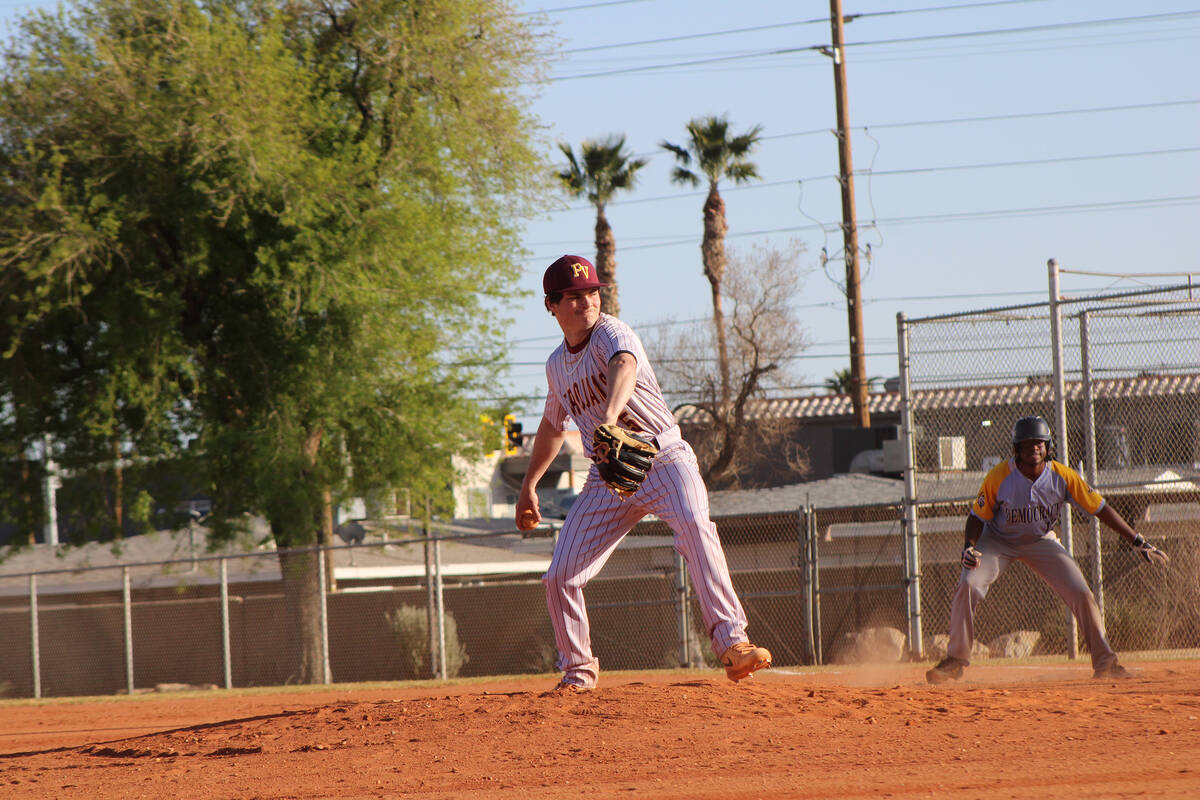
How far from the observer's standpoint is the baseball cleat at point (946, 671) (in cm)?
888

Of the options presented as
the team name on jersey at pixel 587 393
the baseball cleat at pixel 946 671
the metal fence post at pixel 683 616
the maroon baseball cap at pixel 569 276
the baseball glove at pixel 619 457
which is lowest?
the metal fence post at pixel 683 616

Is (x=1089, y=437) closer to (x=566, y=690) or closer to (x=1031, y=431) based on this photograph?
(x=1031, y=431)

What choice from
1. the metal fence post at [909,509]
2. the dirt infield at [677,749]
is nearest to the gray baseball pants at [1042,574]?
the dirt infield at [677,749]

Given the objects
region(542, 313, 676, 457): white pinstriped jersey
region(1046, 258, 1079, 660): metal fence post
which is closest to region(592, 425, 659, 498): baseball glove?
region(542, 313, 676, 457): white pinstriped jersey

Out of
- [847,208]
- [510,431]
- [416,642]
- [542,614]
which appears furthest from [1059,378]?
[847,208]

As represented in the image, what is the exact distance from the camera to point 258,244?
1753 centimetres

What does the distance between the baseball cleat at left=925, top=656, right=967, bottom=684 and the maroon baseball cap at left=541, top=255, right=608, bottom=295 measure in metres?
4.32

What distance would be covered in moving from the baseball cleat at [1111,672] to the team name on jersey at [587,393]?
480 centimetres

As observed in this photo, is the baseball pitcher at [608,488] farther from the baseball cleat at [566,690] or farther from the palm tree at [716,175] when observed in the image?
the palm tree at [716,175]

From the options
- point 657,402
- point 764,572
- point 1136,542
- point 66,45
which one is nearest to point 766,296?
point 764,572

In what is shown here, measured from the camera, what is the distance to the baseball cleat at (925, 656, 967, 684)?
888cm

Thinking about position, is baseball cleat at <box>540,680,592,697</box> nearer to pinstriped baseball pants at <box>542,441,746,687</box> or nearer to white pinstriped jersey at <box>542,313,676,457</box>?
pinstriped baseball pants at <box>542,441,746,687</box>

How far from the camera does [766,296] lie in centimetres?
3350

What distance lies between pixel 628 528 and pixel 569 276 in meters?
1.35
